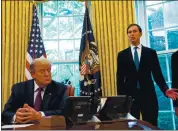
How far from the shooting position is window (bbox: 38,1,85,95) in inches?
171

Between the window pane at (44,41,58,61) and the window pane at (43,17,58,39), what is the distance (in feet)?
0.37

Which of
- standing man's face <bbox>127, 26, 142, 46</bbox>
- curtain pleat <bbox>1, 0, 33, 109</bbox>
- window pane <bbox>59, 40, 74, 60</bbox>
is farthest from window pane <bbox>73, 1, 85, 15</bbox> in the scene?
standing man's face <bbox>127, 26, 142, 46</bbox>

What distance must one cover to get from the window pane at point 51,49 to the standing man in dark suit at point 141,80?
6.00 feet

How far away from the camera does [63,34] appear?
14.8 feet

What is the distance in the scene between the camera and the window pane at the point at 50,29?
14.8ft

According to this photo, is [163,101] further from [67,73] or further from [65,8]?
[65,8]

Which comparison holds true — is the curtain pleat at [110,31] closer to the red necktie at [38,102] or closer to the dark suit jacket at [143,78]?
the dark suit jacket at [143,78]

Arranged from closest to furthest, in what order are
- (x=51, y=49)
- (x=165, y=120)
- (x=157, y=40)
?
1. (x=165, y=120)
2. (x=157, y=40)
3. (x=51, y=49)

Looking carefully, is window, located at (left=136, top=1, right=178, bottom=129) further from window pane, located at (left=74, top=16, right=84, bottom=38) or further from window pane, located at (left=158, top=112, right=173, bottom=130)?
window pane, located at (left=74, top=16, right=84, bottom=38)

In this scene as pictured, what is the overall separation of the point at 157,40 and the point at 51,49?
6.11ft

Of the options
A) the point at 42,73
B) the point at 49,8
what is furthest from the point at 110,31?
the point at 42,73

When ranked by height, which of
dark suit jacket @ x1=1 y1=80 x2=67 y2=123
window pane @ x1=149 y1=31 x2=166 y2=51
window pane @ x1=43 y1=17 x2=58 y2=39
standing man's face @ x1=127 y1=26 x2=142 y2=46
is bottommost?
dark suit jacket @ x1=1 y1=80 x2=67 y2=123

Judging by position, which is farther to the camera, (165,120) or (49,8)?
(49,8)

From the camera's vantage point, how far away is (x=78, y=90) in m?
4.20
